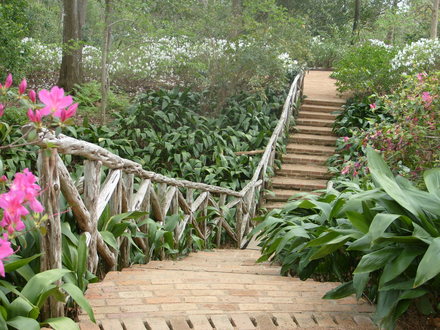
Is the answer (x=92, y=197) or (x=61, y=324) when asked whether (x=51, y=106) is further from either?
(x=92, y=197)

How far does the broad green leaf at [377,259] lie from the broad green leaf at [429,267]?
315 millimetres

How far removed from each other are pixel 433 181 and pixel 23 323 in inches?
85.5

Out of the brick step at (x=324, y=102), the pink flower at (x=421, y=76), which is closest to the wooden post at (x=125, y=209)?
the pink flower at (x=421, y=76)

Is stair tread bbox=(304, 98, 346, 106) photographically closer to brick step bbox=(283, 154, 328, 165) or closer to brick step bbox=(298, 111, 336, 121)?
brick step bbox=(298, 111, 336, 121)

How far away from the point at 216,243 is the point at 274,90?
654 cm

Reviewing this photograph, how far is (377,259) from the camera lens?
8.70 feet

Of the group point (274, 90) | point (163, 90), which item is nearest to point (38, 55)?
point (163, 90)

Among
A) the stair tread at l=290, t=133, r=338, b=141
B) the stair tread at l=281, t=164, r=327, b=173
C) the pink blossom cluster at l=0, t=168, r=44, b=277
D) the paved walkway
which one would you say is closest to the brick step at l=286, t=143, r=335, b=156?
the stair tread at l=290, t=133, r=338, b=141

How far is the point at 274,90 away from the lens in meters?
13.7

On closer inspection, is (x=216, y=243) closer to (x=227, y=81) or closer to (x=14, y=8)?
(x=227, y=81)

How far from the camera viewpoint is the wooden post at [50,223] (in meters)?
2.55

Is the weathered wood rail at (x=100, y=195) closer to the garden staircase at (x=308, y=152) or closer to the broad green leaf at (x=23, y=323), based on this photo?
the broad green leaf at (x=23, y=323)

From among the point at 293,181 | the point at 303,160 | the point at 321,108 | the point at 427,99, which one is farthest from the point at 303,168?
the point at 427,99

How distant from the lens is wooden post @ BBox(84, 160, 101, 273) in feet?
10.6
